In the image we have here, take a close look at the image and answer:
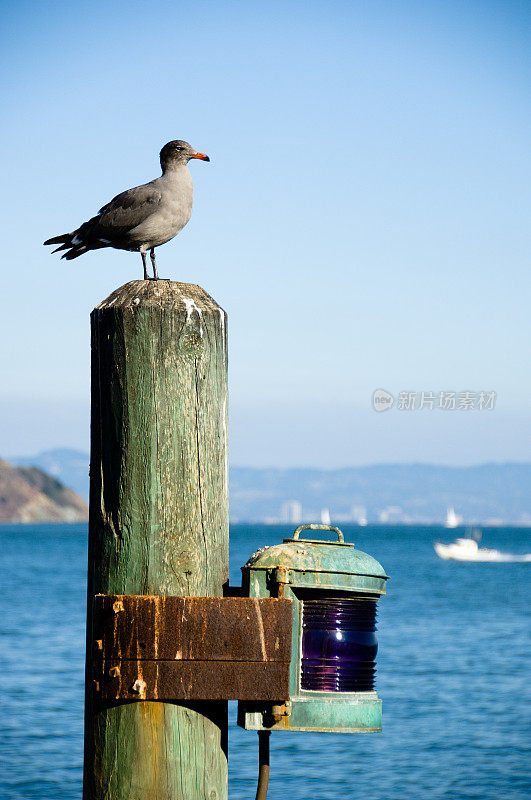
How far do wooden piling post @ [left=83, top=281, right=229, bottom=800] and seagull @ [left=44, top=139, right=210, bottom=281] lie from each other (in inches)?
66.2

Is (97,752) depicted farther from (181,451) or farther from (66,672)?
(66,672)

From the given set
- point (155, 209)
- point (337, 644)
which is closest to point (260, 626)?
point (337, 644)

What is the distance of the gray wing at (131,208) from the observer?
452cm

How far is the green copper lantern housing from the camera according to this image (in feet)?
9.66

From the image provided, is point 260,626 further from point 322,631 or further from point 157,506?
point 157,506

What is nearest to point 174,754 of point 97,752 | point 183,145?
point 97,752

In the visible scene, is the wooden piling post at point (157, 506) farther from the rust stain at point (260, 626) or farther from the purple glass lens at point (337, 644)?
the purple glass lens at point (337, 644)

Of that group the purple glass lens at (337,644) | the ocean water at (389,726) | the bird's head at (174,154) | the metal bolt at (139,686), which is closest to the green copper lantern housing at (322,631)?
the purple glass lens at (337,644)

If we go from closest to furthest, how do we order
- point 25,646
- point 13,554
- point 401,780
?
point 401,780 < point 25,646 < point 13,554

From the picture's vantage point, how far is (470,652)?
35781 mm

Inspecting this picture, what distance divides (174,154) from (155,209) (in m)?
0.32

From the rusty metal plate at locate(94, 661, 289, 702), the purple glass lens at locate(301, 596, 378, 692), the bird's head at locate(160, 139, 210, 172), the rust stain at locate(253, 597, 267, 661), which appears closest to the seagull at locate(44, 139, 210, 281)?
the bird's head at locate(160, 139, 210, 172)

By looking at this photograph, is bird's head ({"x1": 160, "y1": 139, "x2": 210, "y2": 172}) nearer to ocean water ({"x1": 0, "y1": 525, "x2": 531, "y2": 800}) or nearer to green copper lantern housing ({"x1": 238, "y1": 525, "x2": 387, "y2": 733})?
green copper lantern housing ({"x1": 238, "y1": 525, "x2": 387, "y2": 733})

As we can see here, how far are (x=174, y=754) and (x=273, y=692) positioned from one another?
0.30 m
